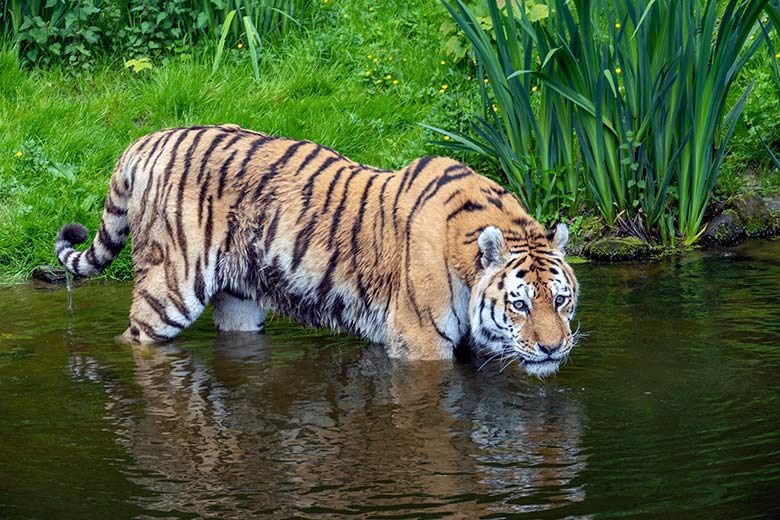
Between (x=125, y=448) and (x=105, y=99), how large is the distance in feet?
18.8

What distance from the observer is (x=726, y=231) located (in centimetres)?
806

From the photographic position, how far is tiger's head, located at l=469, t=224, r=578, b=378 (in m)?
5.21

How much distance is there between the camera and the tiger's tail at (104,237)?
6.35 m

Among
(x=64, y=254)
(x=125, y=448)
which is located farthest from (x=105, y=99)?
(x=125, y=448)

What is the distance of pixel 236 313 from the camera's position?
21.4 feet

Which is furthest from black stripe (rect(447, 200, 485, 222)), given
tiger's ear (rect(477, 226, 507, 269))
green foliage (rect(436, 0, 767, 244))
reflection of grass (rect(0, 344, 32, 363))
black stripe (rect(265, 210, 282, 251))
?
reflection of grass (rect(0, 344, 32, 363))

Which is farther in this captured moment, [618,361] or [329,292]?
[329,292]

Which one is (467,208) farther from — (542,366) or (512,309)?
(542,366)

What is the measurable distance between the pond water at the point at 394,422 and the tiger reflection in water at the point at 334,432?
0.04ft

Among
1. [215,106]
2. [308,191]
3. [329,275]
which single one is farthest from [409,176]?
[215,106]

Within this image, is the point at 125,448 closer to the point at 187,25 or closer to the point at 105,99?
the point at 105,99

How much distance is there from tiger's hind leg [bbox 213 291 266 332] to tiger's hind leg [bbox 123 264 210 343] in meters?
0.31

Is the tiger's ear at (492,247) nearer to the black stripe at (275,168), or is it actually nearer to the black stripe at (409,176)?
the black stripe at (409,176)

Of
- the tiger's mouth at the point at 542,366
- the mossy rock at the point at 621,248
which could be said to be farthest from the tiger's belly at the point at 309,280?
the mossy rock at the point at 621,248
